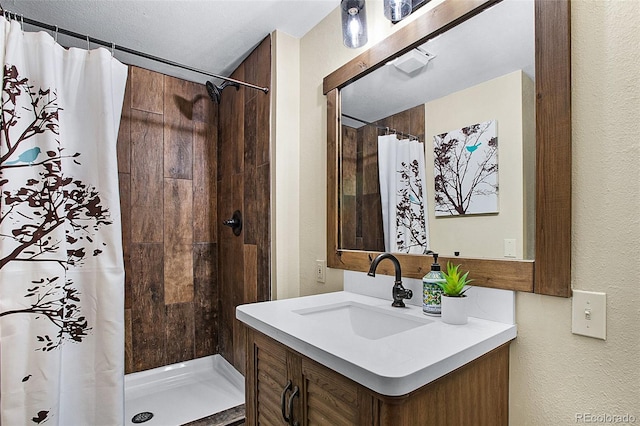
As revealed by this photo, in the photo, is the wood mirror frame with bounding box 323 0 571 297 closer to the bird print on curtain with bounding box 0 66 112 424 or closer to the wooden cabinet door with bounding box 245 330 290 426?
the wooden cabinet door with bounding box 245 330 290 426

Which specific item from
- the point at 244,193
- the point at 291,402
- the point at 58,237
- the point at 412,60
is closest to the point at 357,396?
the point at 291,402

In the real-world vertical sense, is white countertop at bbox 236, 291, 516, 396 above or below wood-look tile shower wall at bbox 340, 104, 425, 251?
below

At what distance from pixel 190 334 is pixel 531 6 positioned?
2654mm

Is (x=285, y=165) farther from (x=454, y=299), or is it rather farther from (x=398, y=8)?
(x=454, y=299)

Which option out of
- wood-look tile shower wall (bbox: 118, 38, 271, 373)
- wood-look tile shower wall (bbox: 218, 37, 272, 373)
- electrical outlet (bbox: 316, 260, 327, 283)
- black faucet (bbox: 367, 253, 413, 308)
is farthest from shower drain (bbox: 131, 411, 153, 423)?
black faucet (bbox: 367, 253, 413, 308)

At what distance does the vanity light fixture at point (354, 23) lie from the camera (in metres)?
1.41

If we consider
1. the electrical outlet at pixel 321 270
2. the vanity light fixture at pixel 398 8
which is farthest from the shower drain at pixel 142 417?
the vanity light fixture at pixel 398 8

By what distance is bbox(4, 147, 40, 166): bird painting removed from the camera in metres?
1.39

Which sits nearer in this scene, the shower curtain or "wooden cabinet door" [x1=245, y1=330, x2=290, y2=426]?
"wooden cabinet door" [x1=245, y1=330, x2=290, y2=426]

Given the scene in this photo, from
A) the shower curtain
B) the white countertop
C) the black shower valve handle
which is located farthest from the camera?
the black shower valve handle

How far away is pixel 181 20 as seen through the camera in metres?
1.82

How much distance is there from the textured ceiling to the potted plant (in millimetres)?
1435

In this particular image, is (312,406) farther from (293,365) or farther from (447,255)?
(447,255)

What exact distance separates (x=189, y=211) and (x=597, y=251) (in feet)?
7.86
